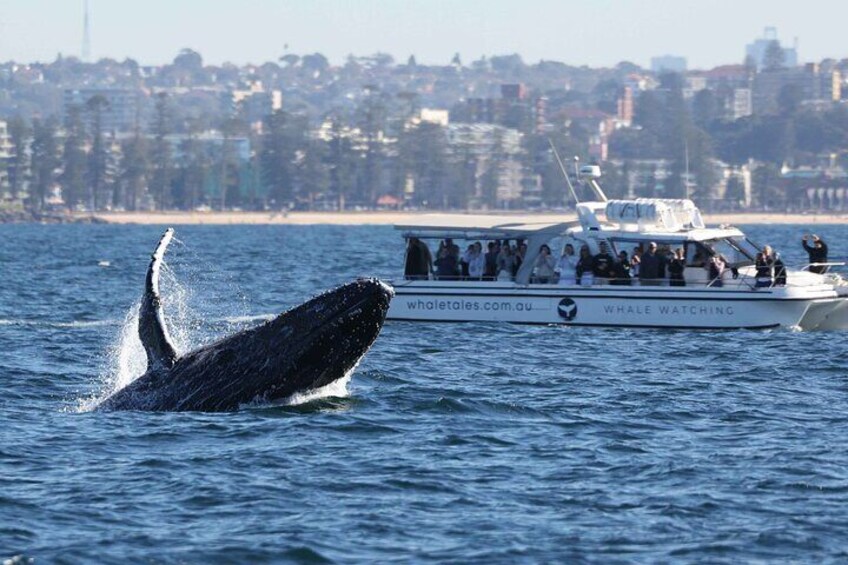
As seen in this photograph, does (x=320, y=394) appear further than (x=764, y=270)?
No

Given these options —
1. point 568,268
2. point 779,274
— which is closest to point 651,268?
point 568,268

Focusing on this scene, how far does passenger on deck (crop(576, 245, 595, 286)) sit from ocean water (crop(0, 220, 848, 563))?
11.3 feet

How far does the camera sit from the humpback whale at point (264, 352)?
1955cm

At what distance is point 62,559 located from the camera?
1522 cm

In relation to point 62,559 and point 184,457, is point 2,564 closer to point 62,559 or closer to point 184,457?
point 62,559

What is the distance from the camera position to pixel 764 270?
33781mm

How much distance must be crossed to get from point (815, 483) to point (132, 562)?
22.5 ft

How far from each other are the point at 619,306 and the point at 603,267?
79 cm

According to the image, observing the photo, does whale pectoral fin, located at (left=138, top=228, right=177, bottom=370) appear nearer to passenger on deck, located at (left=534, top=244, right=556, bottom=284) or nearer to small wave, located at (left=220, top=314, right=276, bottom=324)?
passenger on deck, located at (left=534, top=244, right=556, bottom=284)

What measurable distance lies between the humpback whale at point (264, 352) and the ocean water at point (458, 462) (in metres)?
0.30

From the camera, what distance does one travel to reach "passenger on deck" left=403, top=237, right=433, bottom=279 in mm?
35969

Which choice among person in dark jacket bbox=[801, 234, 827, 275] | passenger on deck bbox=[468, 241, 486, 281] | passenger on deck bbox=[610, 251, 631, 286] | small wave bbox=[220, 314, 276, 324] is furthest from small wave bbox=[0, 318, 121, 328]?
person in dark jacket bbox=[801, 234, 827, 275]

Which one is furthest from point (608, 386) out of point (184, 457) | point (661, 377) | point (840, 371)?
point (184, 457)

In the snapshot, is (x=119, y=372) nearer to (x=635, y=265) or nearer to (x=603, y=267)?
(x=603, y=267)
